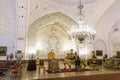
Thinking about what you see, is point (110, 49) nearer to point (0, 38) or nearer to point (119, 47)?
point (119, 47)

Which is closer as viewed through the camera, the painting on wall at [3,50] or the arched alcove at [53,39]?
the painting on wall at [3,50]

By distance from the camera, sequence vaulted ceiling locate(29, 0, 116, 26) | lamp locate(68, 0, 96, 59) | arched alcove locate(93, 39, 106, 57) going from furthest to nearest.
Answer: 1. arched alcove locate(93, 39, 106, 57)
2. vaulted ceiling locate(29, 0, 116, 26)
3. lamp locate(68, 0, 96, 59)

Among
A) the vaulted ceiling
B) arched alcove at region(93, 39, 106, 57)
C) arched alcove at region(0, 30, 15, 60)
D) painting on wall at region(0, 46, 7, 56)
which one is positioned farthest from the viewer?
arched alcove at region(93, 39, 106, 57)

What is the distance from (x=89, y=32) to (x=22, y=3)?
187 inches

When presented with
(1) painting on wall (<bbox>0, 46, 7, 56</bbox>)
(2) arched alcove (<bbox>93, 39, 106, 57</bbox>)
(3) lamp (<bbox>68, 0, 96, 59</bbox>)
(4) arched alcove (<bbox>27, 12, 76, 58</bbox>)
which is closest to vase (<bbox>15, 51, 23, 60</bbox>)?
(1) painting on wall (<bbox>0, 46, 7, 56</bbox>)

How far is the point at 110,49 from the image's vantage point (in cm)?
1535

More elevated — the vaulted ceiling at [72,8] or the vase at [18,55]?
the vaulted ceiling at [72,8]

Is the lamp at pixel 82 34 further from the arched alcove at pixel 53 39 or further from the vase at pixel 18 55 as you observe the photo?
the vase at pixel 18 55

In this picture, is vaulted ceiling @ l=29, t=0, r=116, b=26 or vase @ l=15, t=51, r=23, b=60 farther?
vaulted ceiling @ l=29, t=0, r=116, b=26

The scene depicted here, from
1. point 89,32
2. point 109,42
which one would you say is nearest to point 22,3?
point 89,32

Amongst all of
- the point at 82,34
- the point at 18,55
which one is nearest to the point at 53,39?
the point at 18,55

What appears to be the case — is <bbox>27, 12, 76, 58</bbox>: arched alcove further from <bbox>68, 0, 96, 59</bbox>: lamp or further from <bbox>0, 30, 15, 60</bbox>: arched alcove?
<bbox>0, 30, 15, 60</bbox>: arched alcove

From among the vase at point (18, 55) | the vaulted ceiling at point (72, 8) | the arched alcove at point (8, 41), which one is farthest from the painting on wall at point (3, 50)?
the vaulted ceiling at point (72, 8)

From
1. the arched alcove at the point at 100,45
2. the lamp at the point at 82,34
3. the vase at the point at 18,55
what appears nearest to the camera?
the lamp at the point at 82,34
